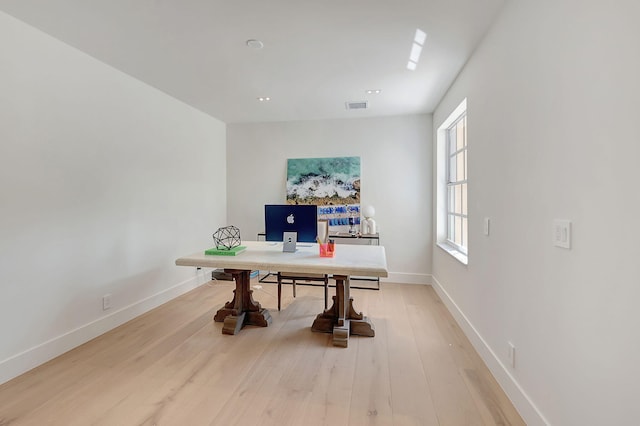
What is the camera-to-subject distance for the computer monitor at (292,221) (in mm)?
2717

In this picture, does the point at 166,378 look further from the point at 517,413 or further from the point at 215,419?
the point at 517,413

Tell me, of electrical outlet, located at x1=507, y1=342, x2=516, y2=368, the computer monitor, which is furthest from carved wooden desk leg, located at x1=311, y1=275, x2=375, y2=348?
electrical outlet, located at x1=507, y1=342, x2=516, y2=368

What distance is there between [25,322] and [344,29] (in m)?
3.06

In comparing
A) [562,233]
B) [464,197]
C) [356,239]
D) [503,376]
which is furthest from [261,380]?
[356,239]

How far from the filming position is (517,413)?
166 centimetres

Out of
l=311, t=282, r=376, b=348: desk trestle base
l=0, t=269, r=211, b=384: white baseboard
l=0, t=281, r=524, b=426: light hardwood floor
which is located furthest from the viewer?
l=311, t=282, r=376, b=348: desk trestle base

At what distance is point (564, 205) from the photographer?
130 cm

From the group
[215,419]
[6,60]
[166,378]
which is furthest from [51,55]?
[215,419]

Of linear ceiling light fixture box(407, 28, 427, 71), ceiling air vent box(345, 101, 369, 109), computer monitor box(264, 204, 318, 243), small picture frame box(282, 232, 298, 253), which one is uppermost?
ceiling air vent box(345, 101, 369, 109)

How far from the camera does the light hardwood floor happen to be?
167 cm

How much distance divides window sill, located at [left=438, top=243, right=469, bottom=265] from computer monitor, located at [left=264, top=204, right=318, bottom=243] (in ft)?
4.56

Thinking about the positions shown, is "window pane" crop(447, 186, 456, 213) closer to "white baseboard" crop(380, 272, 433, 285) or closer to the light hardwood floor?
"white baseboard" crop(380, 272, 433, 285)

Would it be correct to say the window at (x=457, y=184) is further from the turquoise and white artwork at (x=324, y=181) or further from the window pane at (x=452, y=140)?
the turquoise and white artwork at (x=324, y=181)

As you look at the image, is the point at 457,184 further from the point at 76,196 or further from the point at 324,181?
the point at 76,196
